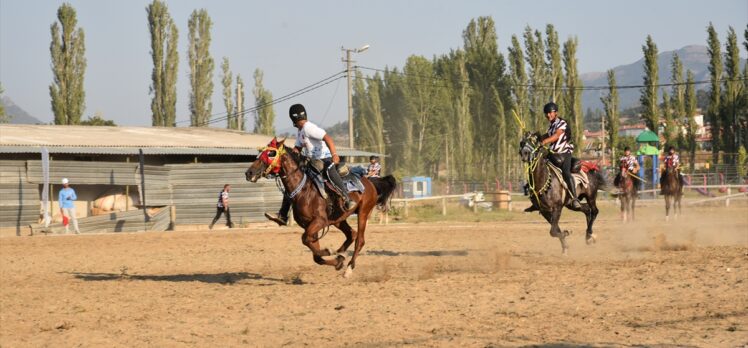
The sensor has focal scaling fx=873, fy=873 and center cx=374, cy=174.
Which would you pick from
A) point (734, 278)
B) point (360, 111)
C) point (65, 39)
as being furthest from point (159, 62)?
Result: point (734, 278)

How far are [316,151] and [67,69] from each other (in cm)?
5209

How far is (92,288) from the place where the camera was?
1488 cm

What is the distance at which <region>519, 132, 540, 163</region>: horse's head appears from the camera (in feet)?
55.5

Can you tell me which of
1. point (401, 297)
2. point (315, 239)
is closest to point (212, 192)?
point (315, 239)

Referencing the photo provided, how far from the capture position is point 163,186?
35.1 metres

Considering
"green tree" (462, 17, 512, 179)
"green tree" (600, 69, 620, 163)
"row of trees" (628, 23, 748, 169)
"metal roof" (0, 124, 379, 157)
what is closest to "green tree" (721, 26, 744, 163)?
"row of trees" (628, 23, 748, 169)

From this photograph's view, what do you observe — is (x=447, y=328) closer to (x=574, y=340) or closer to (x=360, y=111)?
(x=574, y=340)

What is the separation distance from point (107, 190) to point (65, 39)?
104ft

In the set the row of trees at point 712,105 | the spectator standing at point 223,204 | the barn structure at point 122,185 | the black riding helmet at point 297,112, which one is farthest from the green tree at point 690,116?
the black riding helmet at point 297,112

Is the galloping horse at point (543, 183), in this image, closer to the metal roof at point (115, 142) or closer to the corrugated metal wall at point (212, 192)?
the metal roof at point (115, 142)

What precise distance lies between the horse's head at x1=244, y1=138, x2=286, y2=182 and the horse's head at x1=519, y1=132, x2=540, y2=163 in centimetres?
515

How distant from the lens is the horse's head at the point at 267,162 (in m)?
13.7

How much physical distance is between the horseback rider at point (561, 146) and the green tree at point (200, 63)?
184ft

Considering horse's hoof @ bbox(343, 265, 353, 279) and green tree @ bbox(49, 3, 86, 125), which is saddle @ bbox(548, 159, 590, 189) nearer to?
horse's hoof @ bbox(343, 265, 353, 279)
